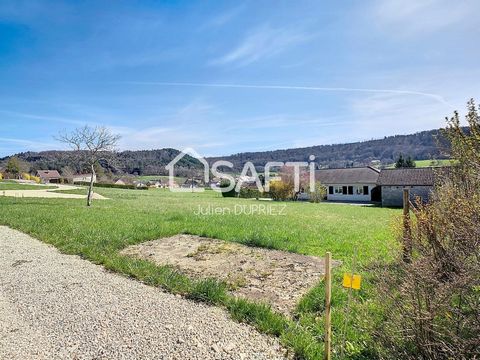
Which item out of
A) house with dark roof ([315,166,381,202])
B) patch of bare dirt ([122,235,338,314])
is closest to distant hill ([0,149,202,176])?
house with dark roof ([315,166,381,202])

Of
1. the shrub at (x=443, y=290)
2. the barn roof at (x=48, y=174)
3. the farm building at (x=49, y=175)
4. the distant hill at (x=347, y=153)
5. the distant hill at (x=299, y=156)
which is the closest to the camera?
the shrub at (x=443, y=290)

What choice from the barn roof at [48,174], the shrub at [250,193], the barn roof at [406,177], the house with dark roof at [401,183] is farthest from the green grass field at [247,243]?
the barn roof at [48,174]

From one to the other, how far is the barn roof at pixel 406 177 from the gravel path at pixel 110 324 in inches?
1499

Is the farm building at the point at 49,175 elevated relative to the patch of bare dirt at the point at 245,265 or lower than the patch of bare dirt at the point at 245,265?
→ elevated

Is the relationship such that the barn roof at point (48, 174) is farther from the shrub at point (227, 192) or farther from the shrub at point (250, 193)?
the shrub at point (250, 193)

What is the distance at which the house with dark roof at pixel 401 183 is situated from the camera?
37.1m

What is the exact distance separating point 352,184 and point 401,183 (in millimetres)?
9622

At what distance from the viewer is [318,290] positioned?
5.89m

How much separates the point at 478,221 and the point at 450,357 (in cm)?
141

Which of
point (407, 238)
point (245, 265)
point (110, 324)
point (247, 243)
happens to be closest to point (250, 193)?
point (247, 243)

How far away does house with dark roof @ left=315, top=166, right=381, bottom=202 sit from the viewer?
46094mm

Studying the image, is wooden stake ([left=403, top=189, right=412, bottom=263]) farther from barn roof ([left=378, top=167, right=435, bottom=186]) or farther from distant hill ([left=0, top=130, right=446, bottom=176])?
distant hill ([left=0, top=130, right=446, bottom=176])

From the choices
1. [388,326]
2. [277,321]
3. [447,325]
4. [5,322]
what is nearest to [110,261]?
[5,322]

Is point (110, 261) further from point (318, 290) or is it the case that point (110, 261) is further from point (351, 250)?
point (351, 250)
